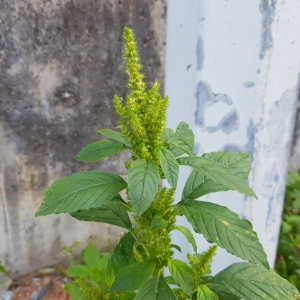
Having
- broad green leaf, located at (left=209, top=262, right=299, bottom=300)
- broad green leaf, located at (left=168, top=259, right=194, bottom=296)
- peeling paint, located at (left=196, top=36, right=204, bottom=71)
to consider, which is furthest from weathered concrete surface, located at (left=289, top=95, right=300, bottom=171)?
broad green leaf, located at (left=168, top=259, right=194, bottom=296)

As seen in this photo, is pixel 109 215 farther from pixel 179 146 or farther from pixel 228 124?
pixel 228 124

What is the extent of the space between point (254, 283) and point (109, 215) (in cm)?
49

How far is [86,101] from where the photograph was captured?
206 cm

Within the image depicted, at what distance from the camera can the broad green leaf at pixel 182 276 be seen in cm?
112

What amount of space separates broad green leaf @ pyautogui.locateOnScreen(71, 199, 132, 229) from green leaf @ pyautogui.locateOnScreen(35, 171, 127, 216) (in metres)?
0.18

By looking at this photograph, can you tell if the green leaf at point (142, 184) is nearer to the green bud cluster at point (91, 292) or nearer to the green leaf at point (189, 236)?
the green leaf at point (189, 236)

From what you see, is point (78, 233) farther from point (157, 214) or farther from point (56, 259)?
point (157, 214)

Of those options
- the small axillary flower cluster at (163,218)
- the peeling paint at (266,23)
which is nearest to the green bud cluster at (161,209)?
the small axillary flower cluster at (163,218)

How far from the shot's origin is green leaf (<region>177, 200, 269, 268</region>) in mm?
1026

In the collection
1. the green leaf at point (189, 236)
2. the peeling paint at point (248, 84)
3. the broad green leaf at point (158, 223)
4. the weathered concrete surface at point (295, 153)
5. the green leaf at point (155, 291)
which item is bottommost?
the weathered concrete surface at point (295, 153)

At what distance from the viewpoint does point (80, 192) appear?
3.43 ft

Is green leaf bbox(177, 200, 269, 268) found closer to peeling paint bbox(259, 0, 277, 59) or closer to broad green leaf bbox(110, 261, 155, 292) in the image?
broad green leaf bbox(110, 261, 155, 292)

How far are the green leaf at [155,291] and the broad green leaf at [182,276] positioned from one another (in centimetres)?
4

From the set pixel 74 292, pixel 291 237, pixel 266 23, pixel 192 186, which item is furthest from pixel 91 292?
pixel 291 237
